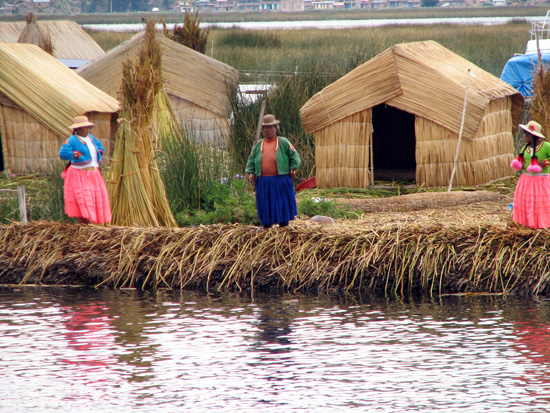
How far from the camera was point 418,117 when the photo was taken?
11.6m

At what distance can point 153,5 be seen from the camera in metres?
98.8

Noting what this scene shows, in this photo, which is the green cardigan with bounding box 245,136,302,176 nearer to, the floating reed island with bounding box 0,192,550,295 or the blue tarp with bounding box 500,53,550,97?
the floating reed island with bounding box 0,192,550,295

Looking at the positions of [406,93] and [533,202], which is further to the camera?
[406,93]

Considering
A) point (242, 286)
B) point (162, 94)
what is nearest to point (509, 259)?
point (242, 286)

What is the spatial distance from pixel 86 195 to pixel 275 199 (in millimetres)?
1986

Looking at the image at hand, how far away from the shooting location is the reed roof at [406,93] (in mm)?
11352

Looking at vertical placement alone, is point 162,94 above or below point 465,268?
above

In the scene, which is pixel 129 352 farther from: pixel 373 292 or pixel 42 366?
pixel 373 292

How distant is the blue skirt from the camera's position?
8.52 meters

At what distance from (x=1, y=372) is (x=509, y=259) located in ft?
14.2

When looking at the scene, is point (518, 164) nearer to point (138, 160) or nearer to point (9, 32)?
point (138, 160)

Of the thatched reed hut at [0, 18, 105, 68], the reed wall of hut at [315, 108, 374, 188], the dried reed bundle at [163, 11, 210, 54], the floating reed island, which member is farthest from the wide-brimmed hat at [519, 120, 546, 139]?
the thatched reed hut at [0, 18, 105, 68]

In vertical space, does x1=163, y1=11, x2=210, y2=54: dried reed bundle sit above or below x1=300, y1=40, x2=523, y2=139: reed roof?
above

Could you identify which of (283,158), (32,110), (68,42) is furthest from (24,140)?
(68,42)
